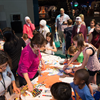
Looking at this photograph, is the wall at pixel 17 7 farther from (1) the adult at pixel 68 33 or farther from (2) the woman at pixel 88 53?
(2) the woman at pixel 88 53

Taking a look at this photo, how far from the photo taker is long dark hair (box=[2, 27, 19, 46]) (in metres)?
1.93

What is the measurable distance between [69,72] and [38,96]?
720 mm

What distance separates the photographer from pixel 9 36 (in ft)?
6.43

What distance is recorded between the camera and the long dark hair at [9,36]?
193 cm

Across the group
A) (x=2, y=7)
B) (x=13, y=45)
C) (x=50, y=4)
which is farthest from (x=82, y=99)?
(x=50, y=4)

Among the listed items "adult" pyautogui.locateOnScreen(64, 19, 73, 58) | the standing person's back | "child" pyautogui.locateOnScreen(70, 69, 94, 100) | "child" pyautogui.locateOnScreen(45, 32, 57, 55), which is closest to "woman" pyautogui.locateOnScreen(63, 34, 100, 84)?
"child" pyautogui.locateOnScreen(70, 69, 94, 100)

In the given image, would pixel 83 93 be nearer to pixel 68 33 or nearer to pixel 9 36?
pixel 9 36

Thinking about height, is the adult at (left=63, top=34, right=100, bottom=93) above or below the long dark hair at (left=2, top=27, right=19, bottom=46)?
below

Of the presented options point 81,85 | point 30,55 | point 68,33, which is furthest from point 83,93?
point 68,33

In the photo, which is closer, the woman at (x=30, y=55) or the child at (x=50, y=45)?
the woman at (x=30, y=55)

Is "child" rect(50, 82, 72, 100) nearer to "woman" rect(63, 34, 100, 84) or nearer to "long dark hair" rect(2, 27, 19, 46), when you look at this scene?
"woman" rect(63, 34, 100, 84)

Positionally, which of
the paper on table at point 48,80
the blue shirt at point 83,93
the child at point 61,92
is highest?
the child at point 61,92

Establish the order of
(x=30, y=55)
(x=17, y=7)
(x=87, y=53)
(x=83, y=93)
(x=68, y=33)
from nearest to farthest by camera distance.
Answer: (x=83, y=93) < (x=30, y=55) < (x=87, y=53) < (x=68, y=33) < (x=17, y=7)

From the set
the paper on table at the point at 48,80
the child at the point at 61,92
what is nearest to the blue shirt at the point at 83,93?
the child at the point at 61,92
